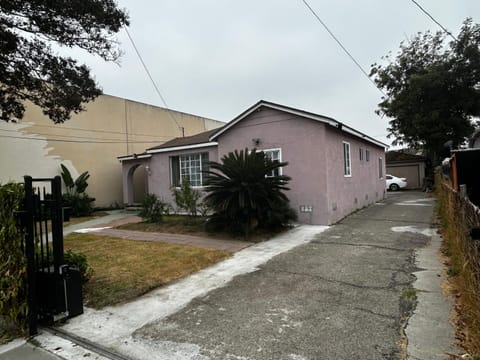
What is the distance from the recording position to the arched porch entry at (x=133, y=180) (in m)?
16.4

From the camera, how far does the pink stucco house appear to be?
949 centimetres

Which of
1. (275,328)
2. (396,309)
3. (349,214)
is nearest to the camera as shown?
(275,328)

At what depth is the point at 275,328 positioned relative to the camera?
10.6 ft

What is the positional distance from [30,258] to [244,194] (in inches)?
212

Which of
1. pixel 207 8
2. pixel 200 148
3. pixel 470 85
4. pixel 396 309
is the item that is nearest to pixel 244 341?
pixel 396 309

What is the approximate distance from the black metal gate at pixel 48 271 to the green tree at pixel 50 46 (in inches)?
223

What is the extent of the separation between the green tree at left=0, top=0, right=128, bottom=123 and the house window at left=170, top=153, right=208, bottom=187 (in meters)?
5.08

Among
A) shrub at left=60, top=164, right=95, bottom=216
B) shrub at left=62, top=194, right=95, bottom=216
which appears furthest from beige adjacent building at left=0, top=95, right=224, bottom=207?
shrub at left=62, top=194, right=95, bottom=216

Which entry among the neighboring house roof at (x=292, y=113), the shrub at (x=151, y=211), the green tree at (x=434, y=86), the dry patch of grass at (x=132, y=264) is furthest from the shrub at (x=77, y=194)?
the green tree at (x=434, y=86)

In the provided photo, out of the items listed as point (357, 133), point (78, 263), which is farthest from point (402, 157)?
point (78, 263)

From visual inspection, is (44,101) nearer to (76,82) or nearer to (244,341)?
(76,82)

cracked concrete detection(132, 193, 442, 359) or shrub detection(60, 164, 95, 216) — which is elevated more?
shrub detection(60, 164, 95, 216)

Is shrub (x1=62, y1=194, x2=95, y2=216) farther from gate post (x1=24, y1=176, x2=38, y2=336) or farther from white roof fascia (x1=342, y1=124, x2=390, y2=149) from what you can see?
white roof fascia (x1=342, y1=124, x2=390, y2=149)

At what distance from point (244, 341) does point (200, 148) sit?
10.4m
